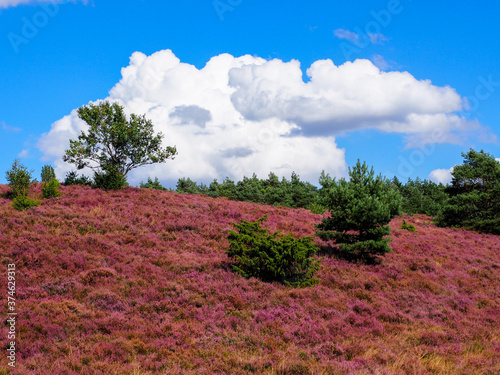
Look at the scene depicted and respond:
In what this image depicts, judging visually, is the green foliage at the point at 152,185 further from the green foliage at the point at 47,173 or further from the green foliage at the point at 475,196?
the green foliage at the point at 475,196

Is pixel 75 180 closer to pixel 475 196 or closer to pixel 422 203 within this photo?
pixel 475 196

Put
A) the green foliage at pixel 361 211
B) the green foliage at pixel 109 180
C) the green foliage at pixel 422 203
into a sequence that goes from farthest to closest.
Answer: the green foliage at pixel 422 203 → the green foliage at pixel 109 180 → the green foliage at pixel 361 211

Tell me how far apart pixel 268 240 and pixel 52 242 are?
9393mm

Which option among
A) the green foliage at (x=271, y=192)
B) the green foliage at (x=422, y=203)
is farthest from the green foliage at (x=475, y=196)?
the green foliage at (x=271, y=192)

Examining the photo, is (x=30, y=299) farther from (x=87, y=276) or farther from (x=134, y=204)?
(x=134, y=204)

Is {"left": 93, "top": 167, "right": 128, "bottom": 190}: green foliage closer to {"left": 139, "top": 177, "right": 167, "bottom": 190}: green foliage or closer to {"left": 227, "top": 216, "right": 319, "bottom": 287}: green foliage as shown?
{"left": 227, "top": 216, "right": 319, "bottom": 287}: green foliage

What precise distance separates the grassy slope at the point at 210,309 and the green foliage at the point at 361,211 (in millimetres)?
1214

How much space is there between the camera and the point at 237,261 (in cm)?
1460

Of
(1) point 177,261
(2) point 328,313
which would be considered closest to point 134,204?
(1) point 177,261

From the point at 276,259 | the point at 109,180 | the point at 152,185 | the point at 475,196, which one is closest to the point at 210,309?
the point at 276,259

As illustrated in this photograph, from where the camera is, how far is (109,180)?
93.5ft

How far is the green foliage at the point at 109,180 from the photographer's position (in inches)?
1114

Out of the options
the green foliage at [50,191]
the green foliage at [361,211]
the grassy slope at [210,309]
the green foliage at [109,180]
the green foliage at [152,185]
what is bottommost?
the grassy slope at [210,309]

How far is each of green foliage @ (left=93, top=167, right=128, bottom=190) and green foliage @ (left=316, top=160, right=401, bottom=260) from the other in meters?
18.5
